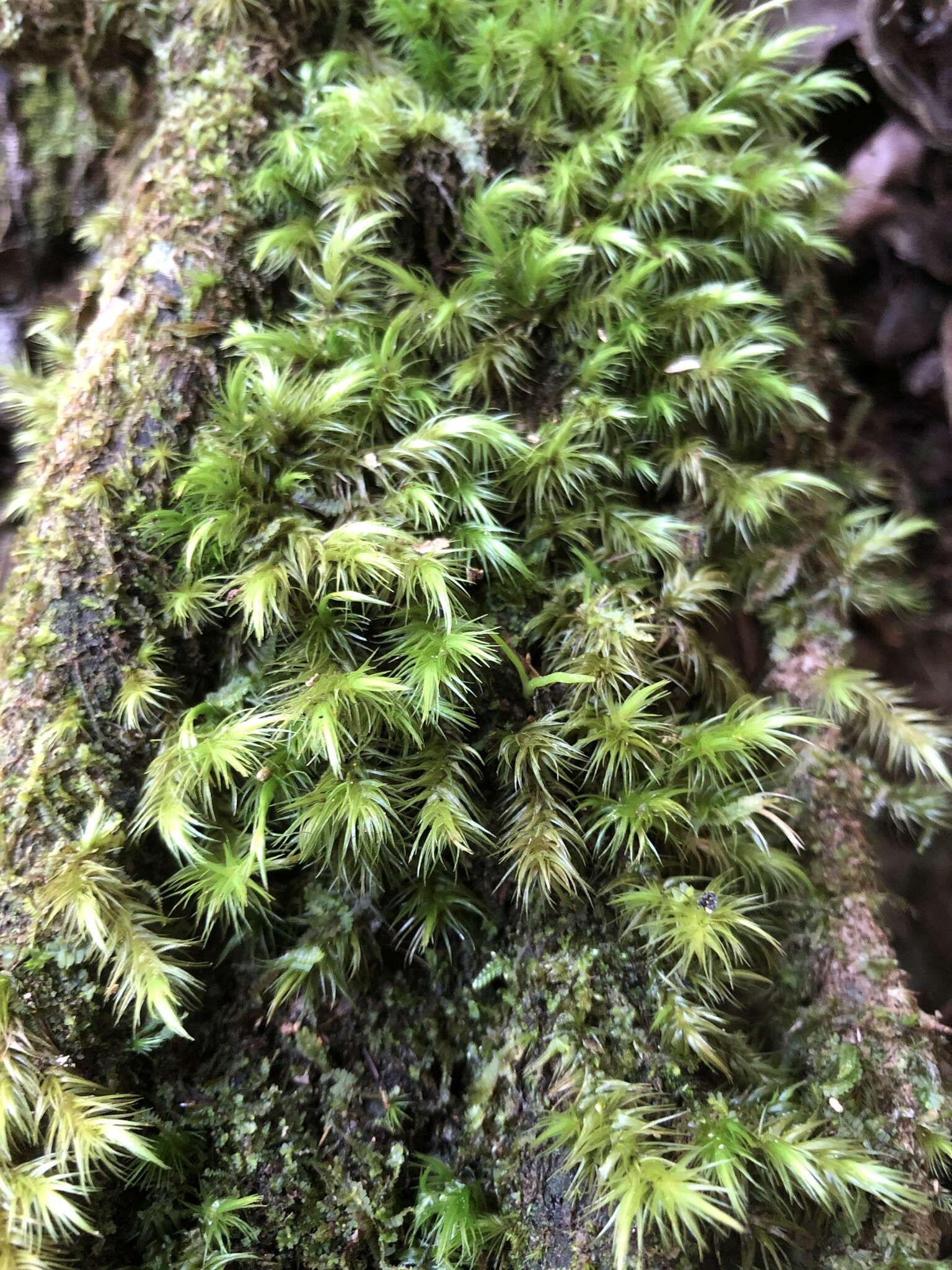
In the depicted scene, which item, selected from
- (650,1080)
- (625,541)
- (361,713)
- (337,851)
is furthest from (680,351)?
(650,1080)

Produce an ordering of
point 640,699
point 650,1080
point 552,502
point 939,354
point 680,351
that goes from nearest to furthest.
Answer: point 650,1080 → point 640,699 → point 552,502 → point 680,351 → point 939,354

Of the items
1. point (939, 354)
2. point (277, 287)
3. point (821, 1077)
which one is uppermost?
point (277, 287)

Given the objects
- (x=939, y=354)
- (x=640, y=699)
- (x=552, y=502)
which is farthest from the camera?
(x=939, y=354)

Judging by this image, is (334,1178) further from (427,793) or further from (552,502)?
(552,502)

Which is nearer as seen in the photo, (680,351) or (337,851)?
(337,851)

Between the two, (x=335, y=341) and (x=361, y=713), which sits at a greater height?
(x=335, y=341)

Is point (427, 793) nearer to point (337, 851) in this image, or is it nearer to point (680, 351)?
point (337, 851)
